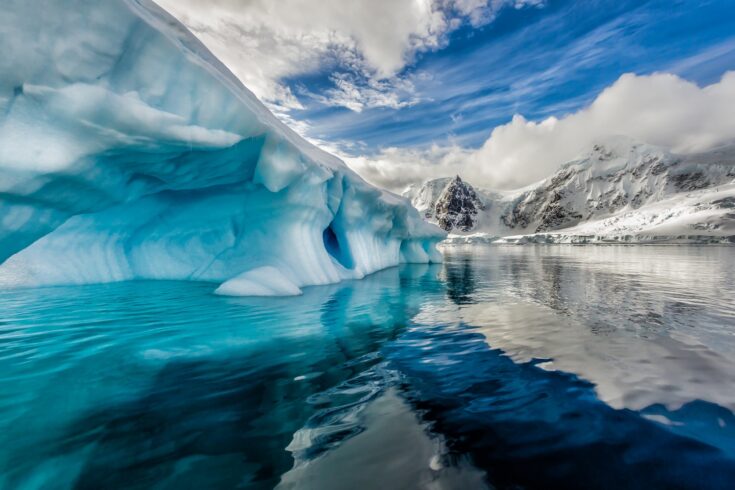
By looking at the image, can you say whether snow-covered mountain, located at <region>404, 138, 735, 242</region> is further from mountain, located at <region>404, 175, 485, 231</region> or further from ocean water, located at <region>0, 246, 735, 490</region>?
ocean water, located at <region>0, 246, 735, 490</region>

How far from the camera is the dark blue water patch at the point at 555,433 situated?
208 cm

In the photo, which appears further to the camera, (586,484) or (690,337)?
(690,337)

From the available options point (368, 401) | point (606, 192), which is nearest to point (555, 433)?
point (368, 401)

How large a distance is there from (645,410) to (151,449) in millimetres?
4193

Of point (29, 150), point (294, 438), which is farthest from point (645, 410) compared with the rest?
point (29, 150)

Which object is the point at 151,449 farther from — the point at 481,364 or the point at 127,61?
the point at 127,61

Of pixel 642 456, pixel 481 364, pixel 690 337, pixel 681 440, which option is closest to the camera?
pixel 642 456

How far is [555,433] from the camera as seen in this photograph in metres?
2.56

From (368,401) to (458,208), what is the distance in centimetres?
18581

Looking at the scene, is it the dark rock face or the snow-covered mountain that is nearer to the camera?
the snow-covered mountain

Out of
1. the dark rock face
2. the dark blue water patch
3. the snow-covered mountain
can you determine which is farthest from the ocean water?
the dark rock face

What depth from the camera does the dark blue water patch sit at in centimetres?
208

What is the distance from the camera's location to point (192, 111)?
6211 mm

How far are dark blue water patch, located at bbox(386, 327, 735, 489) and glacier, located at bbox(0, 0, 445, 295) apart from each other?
233 inches
